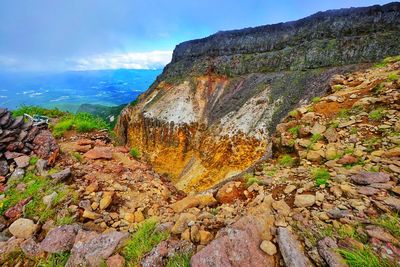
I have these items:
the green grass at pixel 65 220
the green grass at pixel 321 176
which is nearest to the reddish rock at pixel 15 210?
the green grass at pixel 65 220

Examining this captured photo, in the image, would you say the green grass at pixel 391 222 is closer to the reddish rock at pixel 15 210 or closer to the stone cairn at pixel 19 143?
the reddish rock at pixel 15 210

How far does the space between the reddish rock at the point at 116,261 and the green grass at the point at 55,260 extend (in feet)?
2.29

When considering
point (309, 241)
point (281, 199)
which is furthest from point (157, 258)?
point (281, 199)

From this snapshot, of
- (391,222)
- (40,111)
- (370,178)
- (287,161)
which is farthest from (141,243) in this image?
(40,111)

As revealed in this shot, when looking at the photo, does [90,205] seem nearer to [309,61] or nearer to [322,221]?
[322,221]

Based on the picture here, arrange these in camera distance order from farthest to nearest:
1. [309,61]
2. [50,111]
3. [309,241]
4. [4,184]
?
[309,61] → [50,111] → [4,184] → [309,241]

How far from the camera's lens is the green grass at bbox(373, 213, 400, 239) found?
8.58 ft

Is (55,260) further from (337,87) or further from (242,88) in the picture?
(242,88)

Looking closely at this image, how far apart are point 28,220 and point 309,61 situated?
32.1 metres

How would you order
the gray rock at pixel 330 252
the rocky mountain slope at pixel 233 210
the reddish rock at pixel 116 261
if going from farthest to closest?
the reddish rock at pixel 116 261, the rocky mountain slope at pixel 233 210, the gray rock at pixel 330 252

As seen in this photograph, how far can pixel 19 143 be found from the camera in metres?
6.10

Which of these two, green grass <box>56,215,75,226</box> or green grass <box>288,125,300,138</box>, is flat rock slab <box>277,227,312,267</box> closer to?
green grass <box>56,215,75,226</box>

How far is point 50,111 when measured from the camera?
1123 cm

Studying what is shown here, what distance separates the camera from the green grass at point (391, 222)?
2.62 meters
